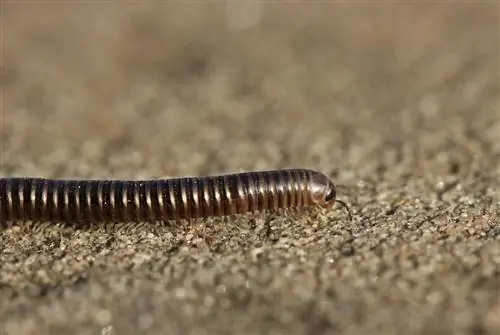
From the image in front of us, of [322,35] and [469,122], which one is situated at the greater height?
[322,35]

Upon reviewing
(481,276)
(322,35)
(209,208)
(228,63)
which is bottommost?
(481,276)

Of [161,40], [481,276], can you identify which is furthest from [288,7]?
[481,276]

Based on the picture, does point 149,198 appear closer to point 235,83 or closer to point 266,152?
point 266,152

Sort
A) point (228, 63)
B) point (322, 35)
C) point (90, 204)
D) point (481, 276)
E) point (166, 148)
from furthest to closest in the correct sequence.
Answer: point (322, 35) < point (228, 63) < point (166, 148) < point (90, 204) < point (481, 276)

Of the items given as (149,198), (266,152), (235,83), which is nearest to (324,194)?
(149,198)

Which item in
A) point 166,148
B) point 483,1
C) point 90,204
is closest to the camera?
point 90,204

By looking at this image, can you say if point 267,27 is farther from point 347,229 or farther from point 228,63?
point 347,229
